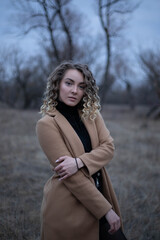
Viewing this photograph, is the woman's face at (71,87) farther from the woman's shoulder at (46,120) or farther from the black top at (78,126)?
the woman's shoulder at (46,120)

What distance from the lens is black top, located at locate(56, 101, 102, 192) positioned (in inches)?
63.2

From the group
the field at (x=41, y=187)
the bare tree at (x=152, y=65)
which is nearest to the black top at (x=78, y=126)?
the field at (x=41, y=187)

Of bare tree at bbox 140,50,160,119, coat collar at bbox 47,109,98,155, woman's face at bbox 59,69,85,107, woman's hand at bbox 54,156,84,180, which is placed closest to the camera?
woman's hand at bbox 54,156,84,180

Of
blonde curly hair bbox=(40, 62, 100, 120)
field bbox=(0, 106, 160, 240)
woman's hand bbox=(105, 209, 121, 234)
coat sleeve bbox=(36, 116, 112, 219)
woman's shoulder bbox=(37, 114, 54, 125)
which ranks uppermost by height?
blonde curly hair bbox=(40, 62, 100, 120)

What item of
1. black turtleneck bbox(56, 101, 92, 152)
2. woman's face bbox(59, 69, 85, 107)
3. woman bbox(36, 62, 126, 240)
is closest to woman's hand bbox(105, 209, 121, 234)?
woman bbox(36, 62, 126, 240)

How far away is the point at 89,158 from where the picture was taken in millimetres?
1443

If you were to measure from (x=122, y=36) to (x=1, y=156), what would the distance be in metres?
4.88

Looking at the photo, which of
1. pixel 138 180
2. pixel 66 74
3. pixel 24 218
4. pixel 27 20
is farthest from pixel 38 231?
pixel 27 20

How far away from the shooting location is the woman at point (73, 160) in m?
1.38

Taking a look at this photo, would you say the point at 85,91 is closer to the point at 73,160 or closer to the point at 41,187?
the point at 73,160

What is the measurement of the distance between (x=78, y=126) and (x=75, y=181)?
1.66ft

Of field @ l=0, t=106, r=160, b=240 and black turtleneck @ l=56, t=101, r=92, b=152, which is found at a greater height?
black turtleneck @ l=56, t=101, r=92, b=152

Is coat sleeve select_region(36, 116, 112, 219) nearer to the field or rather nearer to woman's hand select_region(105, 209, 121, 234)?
woman's hand select_region(105, 209, 121, 234)

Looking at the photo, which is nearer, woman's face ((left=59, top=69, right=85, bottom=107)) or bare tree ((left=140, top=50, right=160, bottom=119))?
woman's face ((left=59, top=69, right=85, bottom=107))
